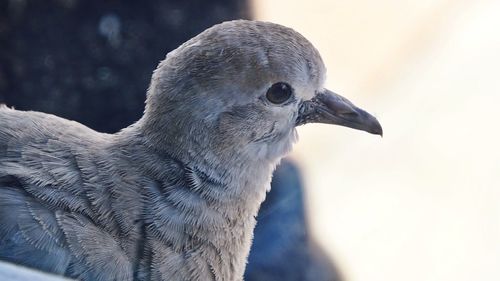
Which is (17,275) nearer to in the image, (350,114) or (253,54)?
(253,54)

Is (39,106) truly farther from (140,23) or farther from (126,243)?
(126,243)

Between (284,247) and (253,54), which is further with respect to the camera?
(284,247)

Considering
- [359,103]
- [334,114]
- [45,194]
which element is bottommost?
[45,194]

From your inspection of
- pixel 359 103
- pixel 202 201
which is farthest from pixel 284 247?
pixel 202 201

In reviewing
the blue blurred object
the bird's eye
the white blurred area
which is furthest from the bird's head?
the white blurred area

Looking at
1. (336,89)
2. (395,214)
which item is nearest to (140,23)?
(336,89)

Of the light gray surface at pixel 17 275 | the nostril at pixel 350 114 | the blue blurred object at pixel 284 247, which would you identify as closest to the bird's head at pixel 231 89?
the nostril at pixel 350 114

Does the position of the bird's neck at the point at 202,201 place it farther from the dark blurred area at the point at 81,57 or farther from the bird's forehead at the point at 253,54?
the dark blurred area at the point at 81,57
